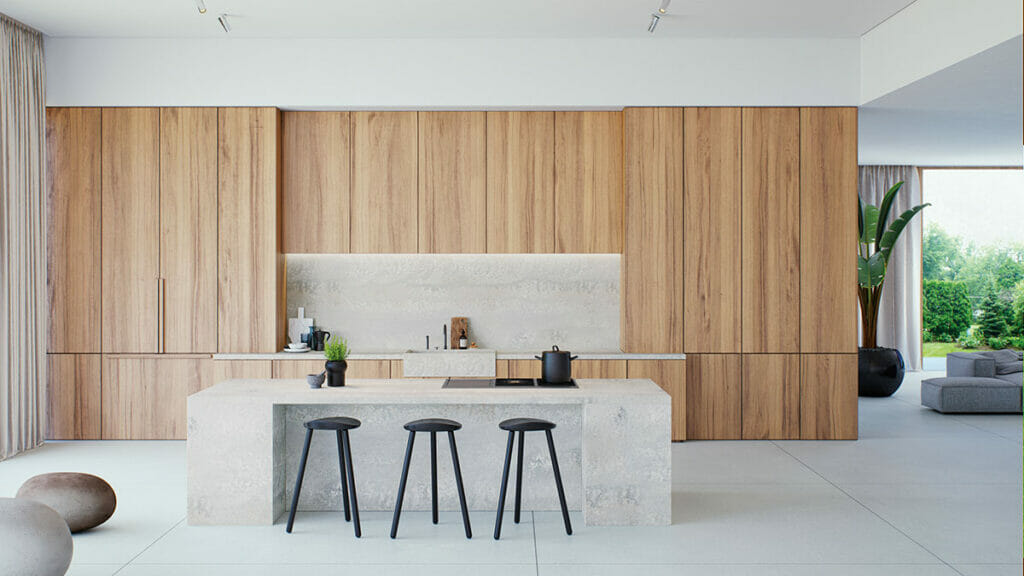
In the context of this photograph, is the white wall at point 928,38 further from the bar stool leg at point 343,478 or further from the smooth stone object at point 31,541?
the smooth stone object at point 31,541

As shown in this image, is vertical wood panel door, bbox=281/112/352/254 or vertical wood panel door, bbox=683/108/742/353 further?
vertical wood panel door, bbox=281/112/352/254

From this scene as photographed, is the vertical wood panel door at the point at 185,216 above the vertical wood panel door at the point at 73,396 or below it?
above

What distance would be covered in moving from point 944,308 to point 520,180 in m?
8.36

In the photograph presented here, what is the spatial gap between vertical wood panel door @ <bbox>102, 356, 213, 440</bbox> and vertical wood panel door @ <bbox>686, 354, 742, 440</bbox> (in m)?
4.13

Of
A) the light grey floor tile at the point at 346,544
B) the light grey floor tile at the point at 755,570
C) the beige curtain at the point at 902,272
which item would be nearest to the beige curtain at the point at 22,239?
the light grey floor tile at the point at 346,544

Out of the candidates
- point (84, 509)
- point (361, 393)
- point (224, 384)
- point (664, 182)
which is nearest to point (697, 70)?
point (664, 182)

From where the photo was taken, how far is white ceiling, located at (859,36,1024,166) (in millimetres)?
5512

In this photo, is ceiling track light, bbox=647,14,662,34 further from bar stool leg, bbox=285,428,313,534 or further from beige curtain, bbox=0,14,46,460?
beige curtain, bbox=0,14,46,460

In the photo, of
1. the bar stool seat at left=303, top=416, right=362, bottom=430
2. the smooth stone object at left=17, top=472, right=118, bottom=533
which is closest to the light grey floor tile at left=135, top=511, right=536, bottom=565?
the smooth stone object at left=17, top=472, right=118, bottom=533

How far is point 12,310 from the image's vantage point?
6059 mm

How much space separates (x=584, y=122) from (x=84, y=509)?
4.74 metres

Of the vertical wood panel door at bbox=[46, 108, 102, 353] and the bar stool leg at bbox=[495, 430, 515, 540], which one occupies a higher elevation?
the vertical wood panel door at bbox=[46, 108, 102, 353]

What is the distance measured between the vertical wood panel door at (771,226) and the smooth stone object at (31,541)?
5194 millimetres

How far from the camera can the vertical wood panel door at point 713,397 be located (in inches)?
263
